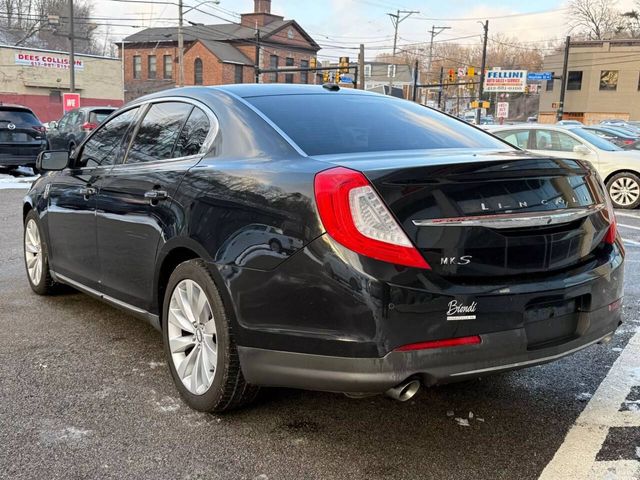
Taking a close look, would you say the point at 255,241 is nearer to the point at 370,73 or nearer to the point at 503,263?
the point at 503,263

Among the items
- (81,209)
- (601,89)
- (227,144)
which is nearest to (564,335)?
(227,144)

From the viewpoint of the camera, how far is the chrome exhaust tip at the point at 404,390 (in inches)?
96.3

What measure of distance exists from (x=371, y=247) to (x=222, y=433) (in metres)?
1.21

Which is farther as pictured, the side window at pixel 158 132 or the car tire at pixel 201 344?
the side window at pixel 158 132

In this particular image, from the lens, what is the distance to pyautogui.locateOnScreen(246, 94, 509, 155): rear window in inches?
123

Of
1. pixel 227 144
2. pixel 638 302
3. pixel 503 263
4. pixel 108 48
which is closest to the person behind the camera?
pixel 503 263

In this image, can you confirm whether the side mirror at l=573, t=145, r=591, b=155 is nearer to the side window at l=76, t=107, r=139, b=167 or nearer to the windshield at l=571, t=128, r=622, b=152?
the windshield at l=571, t=128, r=622, b=152

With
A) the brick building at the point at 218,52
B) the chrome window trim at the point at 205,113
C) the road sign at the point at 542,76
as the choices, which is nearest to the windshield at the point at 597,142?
the chrome window trim at the point at 205,113

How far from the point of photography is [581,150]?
1151cm

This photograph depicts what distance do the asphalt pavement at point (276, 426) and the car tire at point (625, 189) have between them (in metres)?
8.73

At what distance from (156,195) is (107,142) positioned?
1254 millimetres

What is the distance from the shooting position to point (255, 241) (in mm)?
2713

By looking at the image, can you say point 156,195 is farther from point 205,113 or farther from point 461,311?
point 461,311

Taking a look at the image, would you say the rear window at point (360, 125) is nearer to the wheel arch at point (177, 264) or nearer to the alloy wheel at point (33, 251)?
the wheel arch at point (177, 264)
